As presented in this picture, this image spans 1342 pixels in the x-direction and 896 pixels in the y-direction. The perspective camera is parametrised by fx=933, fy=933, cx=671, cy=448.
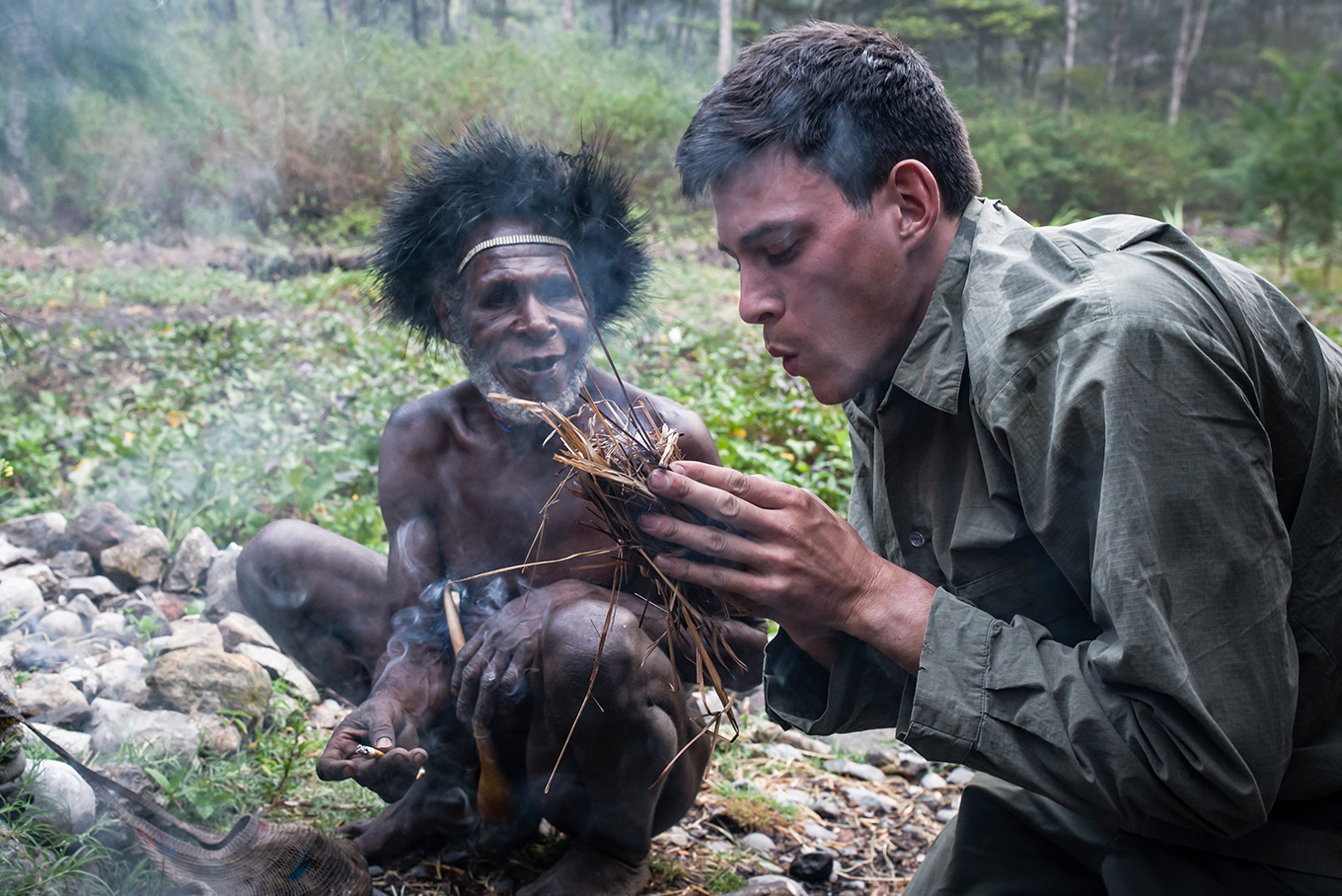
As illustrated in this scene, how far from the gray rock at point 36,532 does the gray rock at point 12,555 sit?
0.07 m

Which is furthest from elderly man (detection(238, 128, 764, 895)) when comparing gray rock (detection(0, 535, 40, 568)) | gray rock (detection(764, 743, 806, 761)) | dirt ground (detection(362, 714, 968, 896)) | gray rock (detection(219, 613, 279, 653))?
gray rock (detection(0, 535, 40, 568))

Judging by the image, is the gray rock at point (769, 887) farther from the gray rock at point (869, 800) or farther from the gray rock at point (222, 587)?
the gray rock at point (222, 587)

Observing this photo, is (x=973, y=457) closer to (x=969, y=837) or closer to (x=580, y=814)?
(x=969, y=837)

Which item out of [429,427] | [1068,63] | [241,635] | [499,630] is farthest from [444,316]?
[1068,63]

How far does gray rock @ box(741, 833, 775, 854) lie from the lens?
9.47 feet

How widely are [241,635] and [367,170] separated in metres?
9.35

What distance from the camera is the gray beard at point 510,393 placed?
2744mm

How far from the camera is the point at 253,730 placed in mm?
3127

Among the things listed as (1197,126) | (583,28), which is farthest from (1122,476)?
(1197,126)

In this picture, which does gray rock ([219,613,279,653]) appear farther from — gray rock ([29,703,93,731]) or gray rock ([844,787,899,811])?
gray rock ([844,787,899,811])

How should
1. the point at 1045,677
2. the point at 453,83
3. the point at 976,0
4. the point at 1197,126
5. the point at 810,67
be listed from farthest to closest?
1. the point at 1197,126
2. the point at 976,0
3. the point at 453,83
4. the point at 810,67
5. the point at 1045,677

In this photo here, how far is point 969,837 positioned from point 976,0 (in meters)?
20.0

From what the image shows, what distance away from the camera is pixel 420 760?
2.10m

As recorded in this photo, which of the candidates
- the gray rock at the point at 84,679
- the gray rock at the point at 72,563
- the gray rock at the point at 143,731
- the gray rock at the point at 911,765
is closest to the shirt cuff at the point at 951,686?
the gray rock at the point at 911,765
